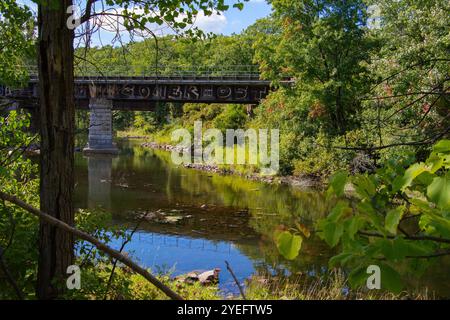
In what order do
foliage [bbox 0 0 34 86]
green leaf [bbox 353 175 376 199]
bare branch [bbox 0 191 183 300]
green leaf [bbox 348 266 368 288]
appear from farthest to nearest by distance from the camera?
foliage [bbox 0 0 34 86]
bare branch [bbox 0 191 183 300]
green leaf [bbox 353 175 376 199]
green leaf [bbox 348 266 368 288]

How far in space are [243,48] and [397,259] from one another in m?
62.5

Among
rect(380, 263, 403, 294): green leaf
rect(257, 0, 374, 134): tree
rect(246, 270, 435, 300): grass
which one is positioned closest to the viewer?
rect(380, 263, 403, 294): green leaf

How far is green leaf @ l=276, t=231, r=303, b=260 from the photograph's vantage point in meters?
1.90

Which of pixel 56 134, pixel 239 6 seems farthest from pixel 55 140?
pixel 239 6

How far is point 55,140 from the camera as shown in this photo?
4.59m

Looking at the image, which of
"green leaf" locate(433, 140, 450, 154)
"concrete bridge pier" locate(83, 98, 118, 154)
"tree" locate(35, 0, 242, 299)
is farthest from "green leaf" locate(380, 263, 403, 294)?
"concrete bridge pier" locate(83, 98, 118, 154)

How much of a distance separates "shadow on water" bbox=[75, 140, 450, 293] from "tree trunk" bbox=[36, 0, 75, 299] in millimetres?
4130

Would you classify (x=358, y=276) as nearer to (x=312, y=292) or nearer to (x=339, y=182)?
(x=339, y=182)

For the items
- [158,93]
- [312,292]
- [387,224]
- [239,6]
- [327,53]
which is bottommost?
[312,292]

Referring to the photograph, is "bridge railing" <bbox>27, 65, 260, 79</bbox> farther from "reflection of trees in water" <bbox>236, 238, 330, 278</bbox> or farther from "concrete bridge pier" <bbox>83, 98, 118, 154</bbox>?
"reflection of trees in water" <bbox>236, 238, 330, 278</bbox>

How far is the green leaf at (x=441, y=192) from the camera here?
167cm

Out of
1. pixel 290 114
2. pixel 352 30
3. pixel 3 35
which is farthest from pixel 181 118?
pixel 3 35

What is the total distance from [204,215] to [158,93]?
1984 cm

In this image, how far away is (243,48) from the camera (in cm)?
6238
